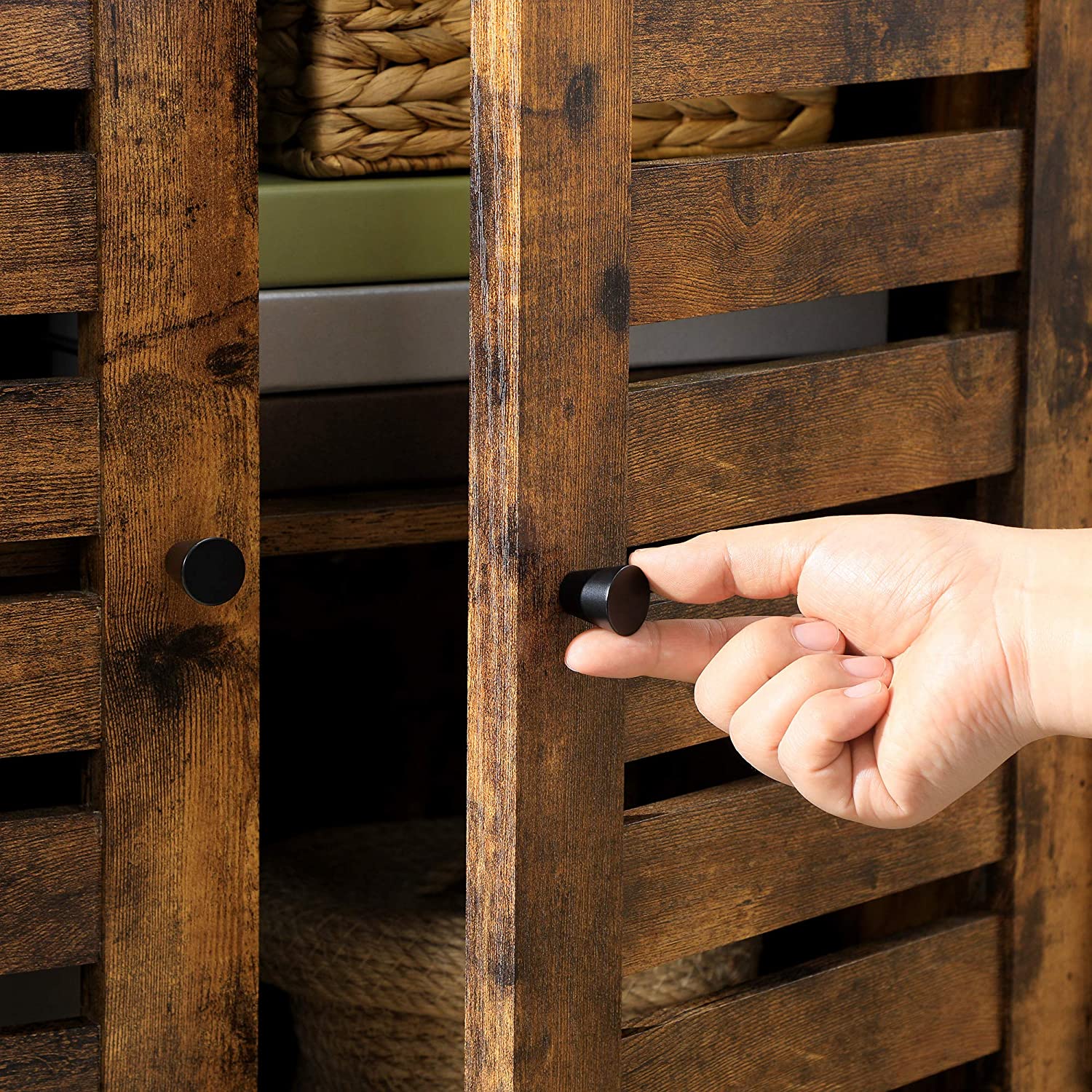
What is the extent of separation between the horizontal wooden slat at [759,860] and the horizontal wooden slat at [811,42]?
44 cm

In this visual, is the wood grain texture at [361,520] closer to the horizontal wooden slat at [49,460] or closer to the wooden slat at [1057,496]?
the horizontal wooden slat at [49,460]

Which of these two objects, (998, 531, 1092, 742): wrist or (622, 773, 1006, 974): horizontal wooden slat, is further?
(622, 773, 1006, 974): horizontal wooden slat

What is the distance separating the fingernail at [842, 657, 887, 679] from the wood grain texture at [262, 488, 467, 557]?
0.43 m

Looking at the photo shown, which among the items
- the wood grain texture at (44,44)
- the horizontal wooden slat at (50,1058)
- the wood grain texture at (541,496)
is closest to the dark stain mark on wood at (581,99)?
the wood grain texture at (541,496)

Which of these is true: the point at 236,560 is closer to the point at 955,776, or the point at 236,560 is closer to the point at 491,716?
the point at 491,716

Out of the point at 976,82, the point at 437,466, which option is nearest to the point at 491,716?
the point at 437,466

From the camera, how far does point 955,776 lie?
2.52 feet

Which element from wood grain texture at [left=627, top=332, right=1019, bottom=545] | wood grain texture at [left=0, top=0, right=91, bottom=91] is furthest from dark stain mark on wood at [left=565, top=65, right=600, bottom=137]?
wood grain texture at [left=0, top=0, right=91, bottom=91]

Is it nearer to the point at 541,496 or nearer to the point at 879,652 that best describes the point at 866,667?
the point at 879,652

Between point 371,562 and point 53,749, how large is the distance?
0.57m

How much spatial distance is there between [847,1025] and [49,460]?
669 mm

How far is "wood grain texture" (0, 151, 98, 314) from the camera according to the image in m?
0.84

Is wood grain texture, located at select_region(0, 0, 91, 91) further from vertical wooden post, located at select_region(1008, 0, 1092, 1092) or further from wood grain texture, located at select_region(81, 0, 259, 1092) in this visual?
vertical wooden post, located at select_region(1008, 0, 1092, 1092)

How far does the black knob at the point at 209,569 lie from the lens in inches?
34.6
